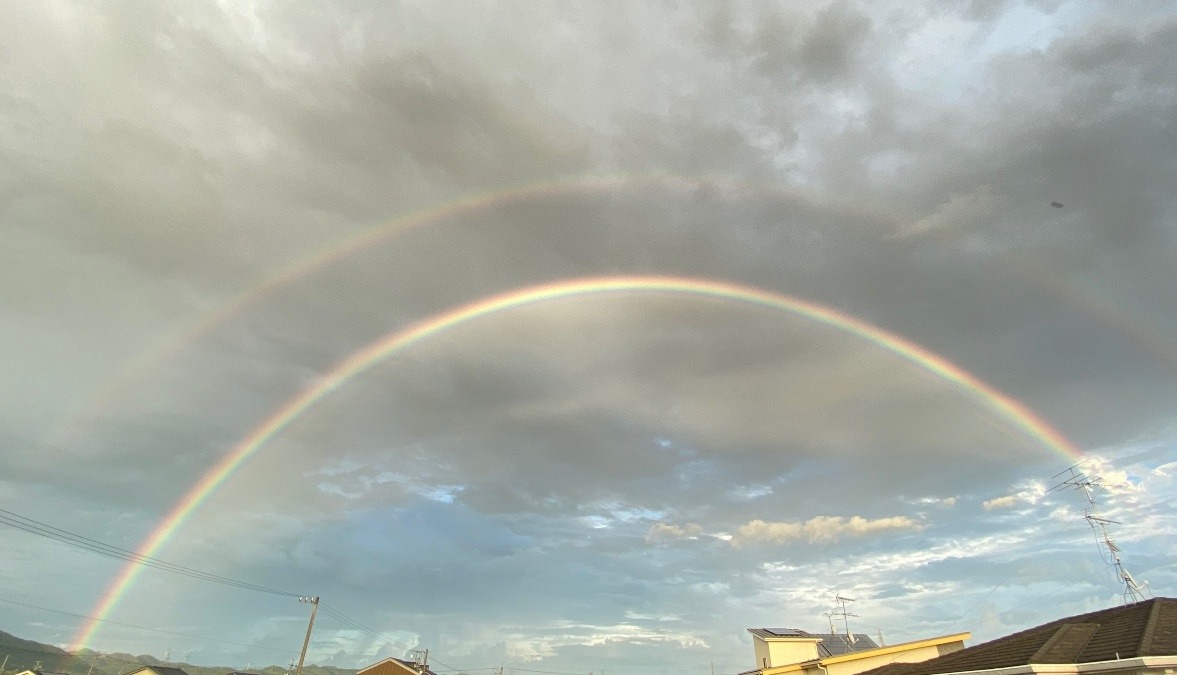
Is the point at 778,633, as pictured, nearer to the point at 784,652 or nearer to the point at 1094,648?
the point at 784,652

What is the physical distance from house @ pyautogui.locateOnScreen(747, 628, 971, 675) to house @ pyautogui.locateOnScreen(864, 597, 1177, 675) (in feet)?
45.6

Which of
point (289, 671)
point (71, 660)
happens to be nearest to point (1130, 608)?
point (289, 671)

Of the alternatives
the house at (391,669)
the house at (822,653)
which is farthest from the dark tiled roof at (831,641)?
the house at (391,669)

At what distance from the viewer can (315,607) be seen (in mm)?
47906

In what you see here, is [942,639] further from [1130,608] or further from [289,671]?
[289,671]

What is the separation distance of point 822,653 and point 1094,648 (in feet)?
98.9

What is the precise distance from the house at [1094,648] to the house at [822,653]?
45.6 feet

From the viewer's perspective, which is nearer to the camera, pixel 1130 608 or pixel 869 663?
pixel 1130 608

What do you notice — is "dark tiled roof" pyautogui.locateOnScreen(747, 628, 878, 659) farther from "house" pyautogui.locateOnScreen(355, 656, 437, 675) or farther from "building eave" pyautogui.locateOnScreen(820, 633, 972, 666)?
"house" pyautogui.locateOnScreen(355, 656, 437, 675)

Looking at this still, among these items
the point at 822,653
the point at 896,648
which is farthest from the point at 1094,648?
the point at 822,653

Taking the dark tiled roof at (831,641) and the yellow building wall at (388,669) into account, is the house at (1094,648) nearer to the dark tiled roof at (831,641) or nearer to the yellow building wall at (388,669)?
the dark tiled roof at (831,641)

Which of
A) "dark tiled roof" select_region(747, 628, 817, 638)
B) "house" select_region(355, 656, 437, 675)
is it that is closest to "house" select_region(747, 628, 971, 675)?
"dark tiled roof" select_region(747, 628, 817, 638)

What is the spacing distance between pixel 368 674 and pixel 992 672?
59320 millimetres

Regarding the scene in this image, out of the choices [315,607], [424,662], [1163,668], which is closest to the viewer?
[1163,668]
